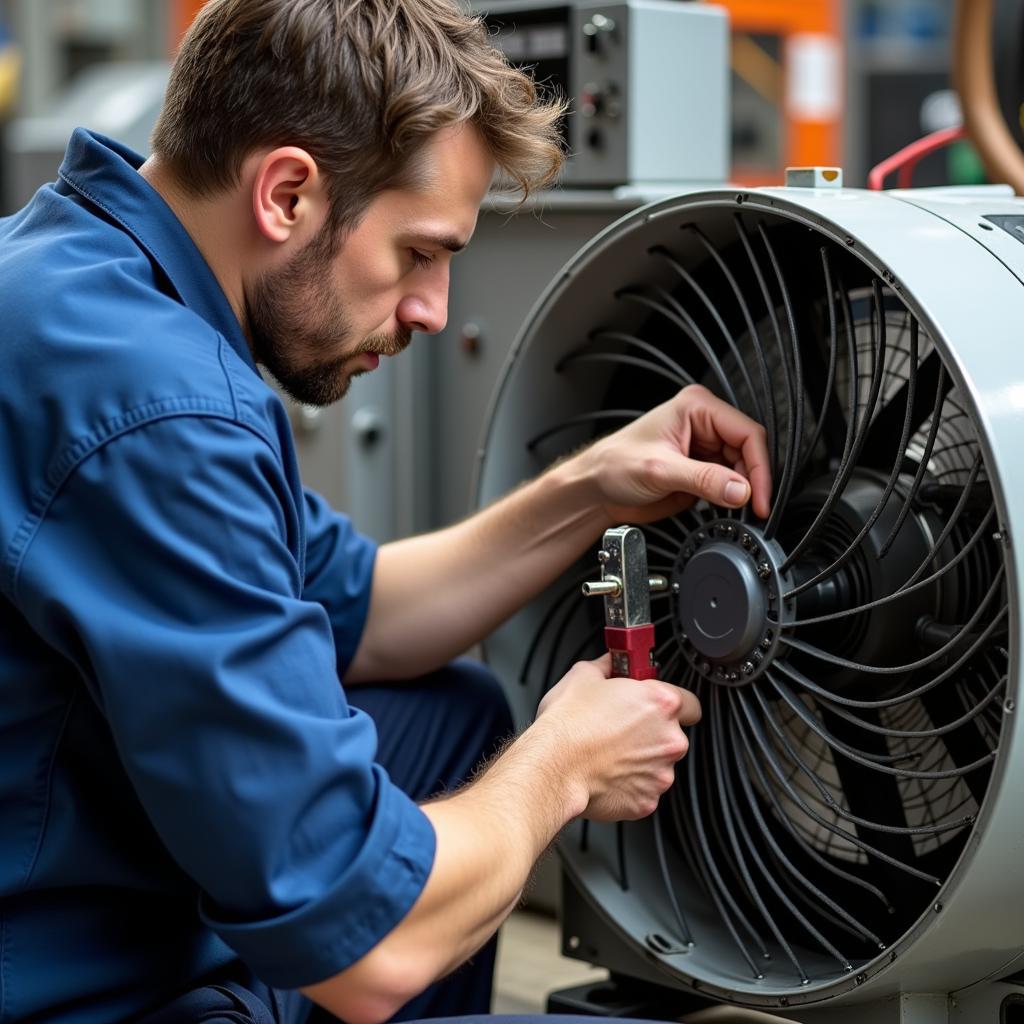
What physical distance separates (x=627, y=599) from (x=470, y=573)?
0.33 m

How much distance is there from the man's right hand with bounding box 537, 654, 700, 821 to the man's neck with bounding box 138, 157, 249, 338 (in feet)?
1.42

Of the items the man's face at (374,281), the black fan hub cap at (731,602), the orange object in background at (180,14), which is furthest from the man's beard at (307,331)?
the orange object in background at (180,14)

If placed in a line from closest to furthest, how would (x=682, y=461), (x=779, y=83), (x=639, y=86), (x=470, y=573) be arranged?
(x=682, y=461) → (x=470, y=573) → (x=639, y=86) → (x=779, y=83)

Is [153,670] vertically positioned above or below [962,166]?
below

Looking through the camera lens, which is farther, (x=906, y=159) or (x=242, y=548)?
(x=906, y=159)

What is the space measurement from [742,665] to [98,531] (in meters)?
0.58

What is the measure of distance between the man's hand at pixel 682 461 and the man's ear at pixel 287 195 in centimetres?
40

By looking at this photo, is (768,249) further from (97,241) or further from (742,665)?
(97,241)

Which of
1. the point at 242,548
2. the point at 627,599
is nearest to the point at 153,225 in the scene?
the point at 242,548

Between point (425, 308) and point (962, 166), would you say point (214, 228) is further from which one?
point (962, 166)

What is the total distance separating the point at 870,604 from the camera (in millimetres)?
1214

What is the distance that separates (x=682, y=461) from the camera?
1.39m

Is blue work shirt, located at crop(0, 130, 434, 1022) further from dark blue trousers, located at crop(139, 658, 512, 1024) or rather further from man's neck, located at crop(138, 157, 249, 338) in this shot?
dark blue trousers, located at crop(139, 658, 512, 1024)

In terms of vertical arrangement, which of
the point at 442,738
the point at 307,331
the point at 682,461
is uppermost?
the point at 307,331
